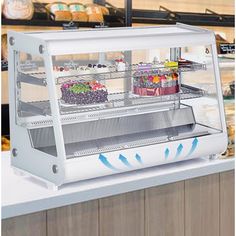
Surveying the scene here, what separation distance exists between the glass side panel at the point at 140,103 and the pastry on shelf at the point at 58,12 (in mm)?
1425

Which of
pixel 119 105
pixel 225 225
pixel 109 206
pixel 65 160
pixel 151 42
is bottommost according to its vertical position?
pixel 225 225

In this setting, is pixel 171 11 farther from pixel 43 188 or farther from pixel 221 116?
pixel 43 188

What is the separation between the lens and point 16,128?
7.08 ft

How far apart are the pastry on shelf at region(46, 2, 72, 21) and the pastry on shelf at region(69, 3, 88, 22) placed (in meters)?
0.04

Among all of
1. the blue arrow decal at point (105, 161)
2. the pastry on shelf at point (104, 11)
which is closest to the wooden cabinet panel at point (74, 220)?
the blue arrow decal at point (105, 161)

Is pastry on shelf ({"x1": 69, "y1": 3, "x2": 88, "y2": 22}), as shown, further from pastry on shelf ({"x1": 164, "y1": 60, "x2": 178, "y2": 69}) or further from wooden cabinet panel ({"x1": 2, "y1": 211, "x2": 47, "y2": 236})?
wooden cabinet panel ({"x1": 2, "y1": 211, "x2": 47, "y2": 236})

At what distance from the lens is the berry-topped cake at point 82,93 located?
2.19m

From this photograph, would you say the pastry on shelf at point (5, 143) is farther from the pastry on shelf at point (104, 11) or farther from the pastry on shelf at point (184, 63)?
the pastry on shelf at point (184, 63)

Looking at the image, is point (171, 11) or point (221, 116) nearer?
point (221, 116)

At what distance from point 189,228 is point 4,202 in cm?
82

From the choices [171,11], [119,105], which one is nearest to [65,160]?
[119,105]

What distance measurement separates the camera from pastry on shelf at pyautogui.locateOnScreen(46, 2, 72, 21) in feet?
13.0

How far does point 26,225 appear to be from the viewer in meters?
1.92

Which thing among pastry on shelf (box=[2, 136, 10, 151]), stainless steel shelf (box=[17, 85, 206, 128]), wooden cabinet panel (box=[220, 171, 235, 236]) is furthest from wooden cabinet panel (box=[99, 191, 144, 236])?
pastry on shelf (box=[2, 136, 10, 151])
